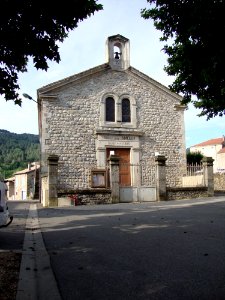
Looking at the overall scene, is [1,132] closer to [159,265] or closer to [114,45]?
[114,45]

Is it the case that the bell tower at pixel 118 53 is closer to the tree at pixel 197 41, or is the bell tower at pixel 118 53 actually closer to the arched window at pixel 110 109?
the arched window at pixel 110 109

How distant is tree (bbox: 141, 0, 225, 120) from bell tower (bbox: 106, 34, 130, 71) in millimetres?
14762

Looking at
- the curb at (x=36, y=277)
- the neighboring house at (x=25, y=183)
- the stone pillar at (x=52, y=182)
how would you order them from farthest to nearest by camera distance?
the neighboring house at (x=25, y=183)
the stone pillar at (x=52, y=182)
the curb at (x=36, y=277)

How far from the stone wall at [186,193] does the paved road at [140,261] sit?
10.1 metres

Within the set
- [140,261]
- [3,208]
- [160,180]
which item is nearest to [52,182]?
[160,180]

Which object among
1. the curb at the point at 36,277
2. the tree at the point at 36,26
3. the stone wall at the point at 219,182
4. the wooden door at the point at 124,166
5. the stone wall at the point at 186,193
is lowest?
A: the curb at the point at 36,277

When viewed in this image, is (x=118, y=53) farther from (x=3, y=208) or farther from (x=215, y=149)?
(x=215, y=149)

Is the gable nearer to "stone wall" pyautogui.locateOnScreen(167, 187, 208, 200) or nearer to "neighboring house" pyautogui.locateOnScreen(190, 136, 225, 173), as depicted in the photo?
"stone wall" pyautogui.locateOnScreen(167, 187, 208, 200)

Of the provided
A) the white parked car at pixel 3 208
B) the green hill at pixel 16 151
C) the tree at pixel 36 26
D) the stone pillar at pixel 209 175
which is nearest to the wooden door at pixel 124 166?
the stone pillar at pixel 209 175

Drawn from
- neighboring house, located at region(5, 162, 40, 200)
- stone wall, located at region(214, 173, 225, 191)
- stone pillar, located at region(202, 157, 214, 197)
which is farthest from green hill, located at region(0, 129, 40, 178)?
stone pillar, located at region(202, 157, 214, 197)

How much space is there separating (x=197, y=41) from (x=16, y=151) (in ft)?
409

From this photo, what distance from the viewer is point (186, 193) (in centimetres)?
1873

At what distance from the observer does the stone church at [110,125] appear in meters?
21.0

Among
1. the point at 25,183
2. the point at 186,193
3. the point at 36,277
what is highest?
the point at 25,183
